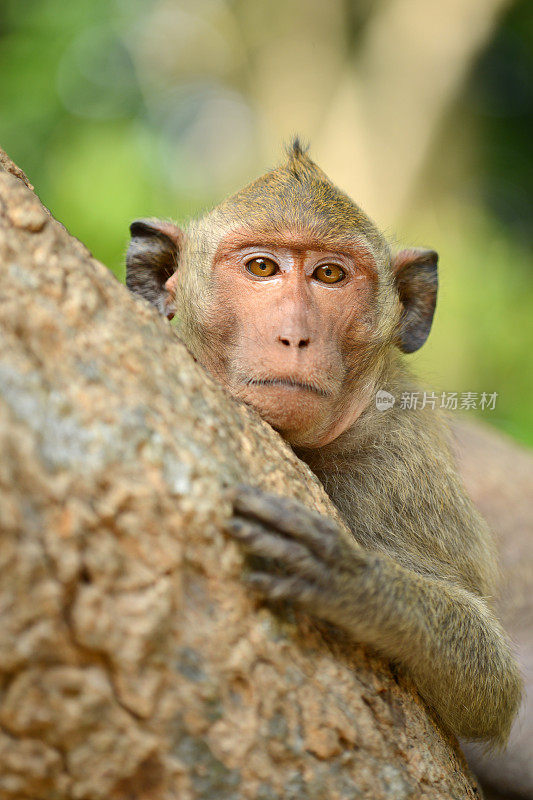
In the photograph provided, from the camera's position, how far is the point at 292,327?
10.2 feet

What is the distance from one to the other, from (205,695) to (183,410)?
679mm

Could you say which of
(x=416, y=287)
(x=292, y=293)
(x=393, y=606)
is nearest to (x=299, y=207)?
(x=292, y=293)

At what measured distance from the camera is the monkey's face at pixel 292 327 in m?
3.06

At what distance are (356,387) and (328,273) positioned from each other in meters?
0.49

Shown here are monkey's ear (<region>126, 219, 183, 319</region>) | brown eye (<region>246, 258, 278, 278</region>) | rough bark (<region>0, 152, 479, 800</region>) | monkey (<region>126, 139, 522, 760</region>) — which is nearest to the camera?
rough bark (<region>0, 152, 479, 800</region>)

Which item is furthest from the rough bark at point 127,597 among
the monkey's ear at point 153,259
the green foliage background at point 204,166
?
the green foliage background at point 204,166

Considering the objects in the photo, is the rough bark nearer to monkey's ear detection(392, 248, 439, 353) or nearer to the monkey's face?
the monkey's face

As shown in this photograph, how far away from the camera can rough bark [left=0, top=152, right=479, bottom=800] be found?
1.76 metres

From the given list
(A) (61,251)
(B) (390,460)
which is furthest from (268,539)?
(B) (390,460)

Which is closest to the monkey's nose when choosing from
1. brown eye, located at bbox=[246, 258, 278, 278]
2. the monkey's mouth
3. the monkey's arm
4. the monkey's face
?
the monkey's face

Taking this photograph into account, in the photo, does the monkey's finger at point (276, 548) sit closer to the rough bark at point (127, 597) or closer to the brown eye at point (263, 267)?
the rough bark at point (127, 597)

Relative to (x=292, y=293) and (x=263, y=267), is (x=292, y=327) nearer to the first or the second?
(x=292, y=293)

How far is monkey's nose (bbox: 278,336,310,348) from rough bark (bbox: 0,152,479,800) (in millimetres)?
850

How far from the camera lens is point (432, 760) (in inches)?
95.6
